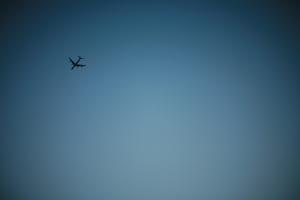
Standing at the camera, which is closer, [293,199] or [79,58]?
[79,58]

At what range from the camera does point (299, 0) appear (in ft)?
94.4

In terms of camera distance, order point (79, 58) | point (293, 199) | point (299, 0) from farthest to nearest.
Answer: point (293, 199), point (79, 58), point (299, 0)

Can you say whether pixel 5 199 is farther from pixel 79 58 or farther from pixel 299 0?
pixel 299 0

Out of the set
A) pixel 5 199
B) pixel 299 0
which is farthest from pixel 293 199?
pixel 5 199

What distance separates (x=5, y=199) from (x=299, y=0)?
38.2 m

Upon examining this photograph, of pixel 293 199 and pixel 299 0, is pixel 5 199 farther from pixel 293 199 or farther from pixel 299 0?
pixel 299 0

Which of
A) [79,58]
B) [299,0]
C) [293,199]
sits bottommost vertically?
[293,199]

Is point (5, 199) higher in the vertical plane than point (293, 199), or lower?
lower

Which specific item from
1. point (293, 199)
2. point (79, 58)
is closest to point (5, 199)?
point (79, 58)

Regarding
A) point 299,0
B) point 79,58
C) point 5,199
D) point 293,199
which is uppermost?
point 299,0

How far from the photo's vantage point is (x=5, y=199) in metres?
36.0

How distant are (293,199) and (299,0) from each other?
22.4m

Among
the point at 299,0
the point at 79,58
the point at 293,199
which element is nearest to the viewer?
the point at 299,0

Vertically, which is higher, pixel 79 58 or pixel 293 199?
pixel 79 58
